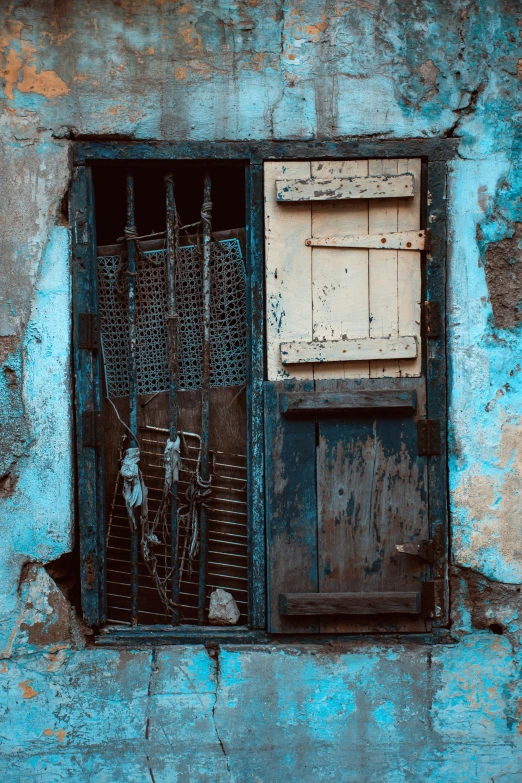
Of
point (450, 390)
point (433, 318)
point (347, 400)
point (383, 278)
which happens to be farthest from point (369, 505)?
point (383, 278)

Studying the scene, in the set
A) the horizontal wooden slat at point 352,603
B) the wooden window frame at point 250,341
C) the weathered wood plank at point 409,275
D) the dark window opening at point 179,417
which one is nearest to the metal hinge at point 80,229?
the wooden window frame at point 250,341

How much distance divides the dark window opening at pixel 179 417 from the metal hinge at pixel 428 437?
0.75m

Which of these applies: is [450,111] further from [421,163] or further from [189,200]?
[189,200]

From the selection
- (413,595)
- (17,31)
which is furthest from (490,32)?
(413,595)

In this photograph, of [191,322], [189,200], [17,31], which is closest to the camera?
[17,31]

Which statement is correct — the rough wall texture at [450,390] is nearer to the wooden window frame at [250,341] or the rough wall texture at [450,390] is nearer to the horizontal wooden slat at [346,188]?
the wooden window frame at [250,341]

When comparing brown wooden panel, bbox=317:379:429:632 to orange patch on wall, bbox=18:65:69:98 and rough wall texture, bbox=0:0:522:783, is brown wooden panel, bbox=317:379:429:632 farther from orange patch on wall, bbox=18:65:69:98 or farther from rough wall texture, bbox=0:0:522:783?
orange patch on wall, bbox=18:65:69:98

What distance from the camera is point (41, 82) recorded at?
2951 millimetres

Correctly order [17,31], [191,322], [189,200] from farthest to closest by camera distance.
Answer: [189,200] → [191,322] → [17,31]

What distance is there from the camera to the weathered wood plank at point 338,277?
9.84 feet

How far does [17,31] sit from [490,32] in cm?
193

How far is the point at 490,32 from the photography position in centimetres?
296

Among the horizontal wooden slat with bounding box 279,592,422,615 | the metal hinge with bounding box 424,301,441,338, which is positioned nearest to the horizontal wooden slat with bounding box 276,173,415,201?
the metal hinge with bounding box 424,301,441,338

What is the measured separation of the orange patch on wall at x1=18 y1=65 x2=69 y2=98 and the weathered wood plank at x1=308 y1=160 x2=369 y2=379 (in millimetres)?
1145
